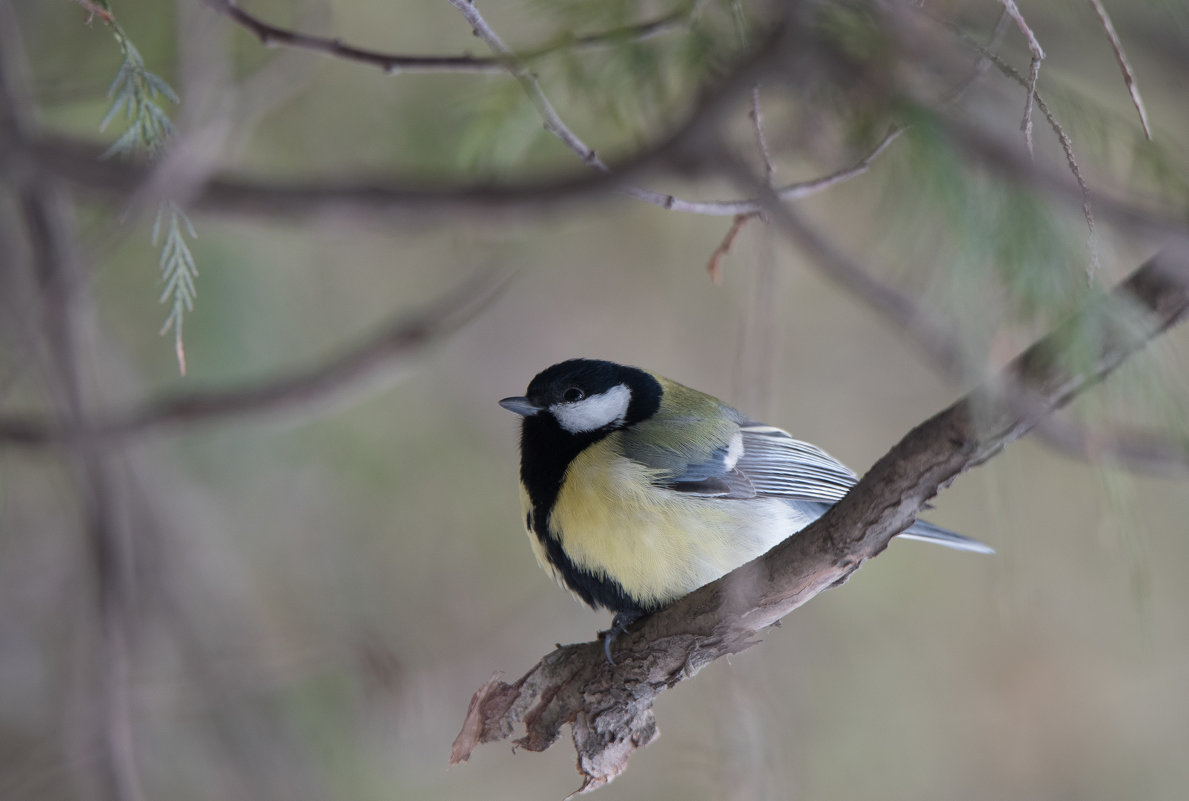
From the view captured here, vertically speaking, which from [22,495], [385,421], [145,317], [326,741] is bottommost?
[326,741]

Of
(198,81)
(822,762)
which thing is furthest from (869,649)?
(198,81)

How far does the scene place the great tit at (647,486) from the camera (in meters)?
2.13

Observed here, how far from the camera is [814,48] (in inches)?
51.3

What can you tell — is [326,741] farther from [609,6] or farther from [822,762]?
[609,6]

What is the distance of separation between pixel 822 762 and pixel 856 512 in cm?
331

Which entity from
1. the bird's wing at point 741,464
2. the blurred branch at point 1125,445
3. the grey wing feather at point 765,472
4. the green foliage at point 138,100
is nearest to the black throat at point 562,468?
the bird's wing at point 741,464

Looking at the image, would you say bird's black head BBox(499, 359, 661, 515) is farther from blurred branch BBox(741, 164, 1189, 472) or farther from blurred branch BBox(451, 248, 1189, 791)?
blurred branch BBox(741, 164, 1189, 472)

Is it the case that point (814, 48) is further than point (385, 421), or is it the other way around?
point (385, 421)

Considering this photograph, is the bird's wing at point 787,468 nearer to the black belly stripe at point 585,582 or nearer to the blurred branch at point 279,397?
the black belly stripe at point 585,582

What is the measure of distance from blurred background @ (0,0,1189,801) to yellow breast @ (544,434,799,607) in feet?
0.88

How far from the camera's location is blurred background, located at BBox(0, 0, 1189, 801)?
1917mm

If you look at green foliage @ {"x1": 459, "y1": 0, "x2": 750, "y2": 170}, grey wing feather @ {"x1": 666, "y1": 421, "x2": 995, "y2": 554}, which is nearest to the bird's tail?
grey wing feather @ {"x1": 666, "y1": 421, "x2": 995, "y2": 554}

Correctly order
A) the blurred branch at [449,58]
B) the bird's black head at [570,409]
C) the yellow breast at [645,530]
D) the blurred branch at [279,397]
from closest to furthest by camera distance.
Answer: the blurred branch at [449,58] < the yellow breast at [645,530] < the blurred branch at [279,397] < the bird's black head at [570,409]

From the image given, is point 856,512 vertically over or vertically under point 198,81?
under
